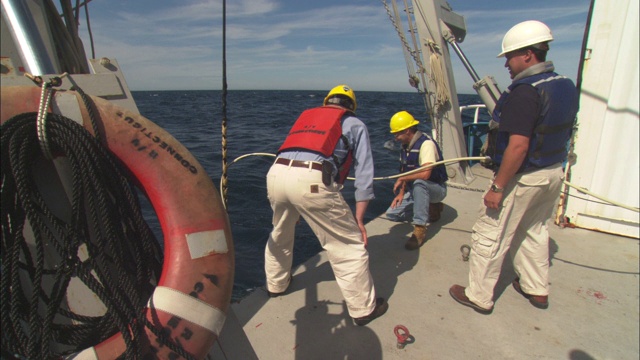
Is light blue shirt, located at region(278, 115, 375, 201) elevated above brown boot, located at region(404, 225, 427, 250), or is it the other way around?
light blue shirt, located at region(278, 115, 375, 201)

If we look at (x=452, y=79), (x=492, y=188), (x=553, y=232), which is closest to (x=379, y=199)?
(x=452, y=79)

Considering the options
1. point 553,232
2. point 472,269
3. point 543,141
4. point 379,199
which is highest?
point 543,141

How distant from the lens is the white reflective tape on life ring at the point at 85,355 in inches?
45.7

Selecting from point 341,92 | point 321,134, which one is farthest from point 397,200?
point 321,134

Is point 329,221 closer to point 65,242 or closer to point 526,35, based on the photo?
point 65,242

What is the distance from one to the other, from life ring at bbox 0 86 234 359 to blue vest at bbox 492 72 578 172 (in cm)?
178

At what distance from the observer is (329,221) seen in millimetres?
2154

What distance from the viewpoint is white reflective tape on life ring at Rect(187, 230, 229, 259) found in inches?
50.3

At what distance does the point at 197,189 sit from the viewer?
130cm

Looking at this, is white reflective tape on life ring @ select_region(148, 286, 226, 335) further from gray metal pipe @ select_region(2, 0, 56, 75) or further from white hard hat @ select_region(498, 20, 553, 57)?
white hard hat @ select_region(498, 20, 553, 57)

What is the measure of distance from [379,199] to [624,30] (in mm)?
4208

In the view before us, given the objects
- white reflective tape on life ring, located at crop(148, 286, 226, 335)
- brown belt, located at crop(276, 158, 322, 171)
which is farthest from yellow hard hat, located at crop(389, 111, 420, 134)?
white reflective tape on life ring, located at crop(148, 286, 226, 335)

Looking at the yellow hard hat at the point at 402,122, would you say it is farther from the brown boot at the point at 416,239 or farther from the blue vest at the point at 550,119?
the blue vest at the point at 550,119

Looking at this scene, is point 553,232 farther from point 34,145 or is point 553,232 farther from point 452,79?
point 34,145
